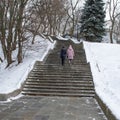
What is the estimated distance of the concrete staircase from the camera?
17.0 m

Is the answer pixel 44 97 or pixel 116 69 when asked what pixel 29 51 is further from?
pixel 44 97

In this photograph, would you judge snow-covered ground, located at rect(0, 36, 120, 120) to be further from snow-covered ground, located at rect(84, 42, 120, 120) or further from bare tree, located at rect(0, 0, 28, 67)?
bare tree, located at rect(0, 0, 28, 67)

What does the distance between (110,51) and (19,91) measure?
1734 cm

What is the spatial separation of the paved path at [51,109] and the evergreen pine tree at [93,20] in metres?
31.3

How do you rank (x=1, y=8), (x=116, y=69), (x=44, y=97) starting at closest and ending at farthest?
(x=44, y=97) → (x=116, y=69) → (x=1, y=8)

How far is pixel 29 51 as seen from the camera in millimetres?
30344

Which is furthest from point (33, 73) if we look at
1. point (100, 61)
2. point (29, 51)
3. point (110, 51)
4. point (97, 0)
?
point (97, 0)

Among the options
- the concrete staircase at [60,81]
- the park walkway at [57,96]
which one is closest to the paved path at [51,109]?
the park walkway at [57,96]

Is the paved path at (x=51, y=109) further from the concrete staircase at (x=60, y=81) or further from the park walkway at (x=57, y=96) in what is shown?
the concrete staircase at (x=60, y=81)

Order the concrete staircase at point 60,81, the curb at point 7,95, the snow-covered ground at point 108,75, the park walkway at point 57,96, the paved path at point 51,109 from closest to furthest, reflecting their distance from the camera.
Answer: the paved path at point 51,109 < the park walkway at point 57,96 < the snow-covered ground at point 108,75 < the curb at point 7,95 < the concrete staircase at point 60,81

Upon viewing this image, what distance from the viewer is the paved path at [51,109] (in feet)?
35.4

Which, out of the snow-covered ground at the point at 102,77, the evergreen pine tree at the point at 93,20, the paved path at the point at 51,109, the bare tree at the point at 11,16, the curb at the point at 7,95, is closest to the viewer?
the paved path at the point at 51,109

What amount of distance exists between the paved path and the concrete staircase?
133 cm

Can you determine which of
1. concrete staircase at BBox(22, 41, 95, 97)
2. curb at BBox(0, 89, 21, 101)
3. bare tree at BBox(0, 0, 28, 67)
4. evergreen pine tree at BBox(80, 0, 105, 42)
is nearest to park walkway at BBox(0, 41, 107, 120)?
concrete staircase at BBox(22, 41, 95, 97)
